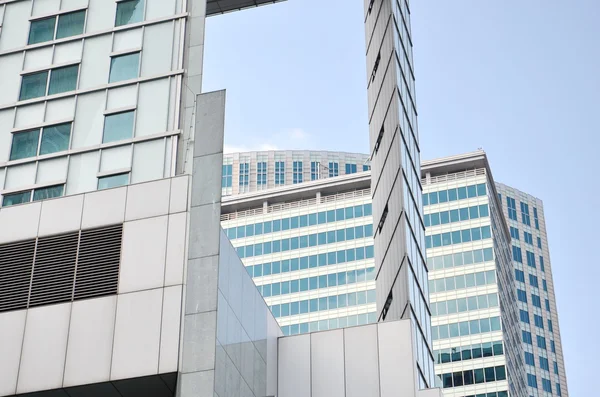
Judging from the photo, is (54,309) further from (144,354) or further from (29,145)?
(29,145)

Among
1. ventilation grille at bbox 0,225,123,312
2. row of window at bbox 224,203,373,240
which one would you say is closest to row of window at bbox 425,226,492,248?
row of window at bbox 224,203,373,240

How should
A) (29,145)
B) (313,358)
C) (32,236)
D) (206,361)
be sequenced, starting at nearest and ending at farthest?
(206,361), (32,236), (313,358), (29,145)

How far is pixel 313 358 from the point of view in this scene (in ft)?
136

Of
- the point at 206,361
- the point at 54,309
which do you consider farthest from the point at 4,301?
the point at 206,361

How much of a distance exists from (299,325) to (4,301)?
107394 mm

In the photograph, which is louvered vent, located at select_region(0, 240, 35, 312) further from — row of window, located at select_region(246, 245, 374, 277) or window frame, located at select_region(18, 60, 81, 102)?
row of window, located at select_region(246, 245, 374, 277)

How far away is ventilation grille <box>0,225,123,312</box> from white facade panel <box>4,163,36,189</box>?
5.01 meters

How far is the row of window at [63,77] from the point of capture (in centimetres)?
4487

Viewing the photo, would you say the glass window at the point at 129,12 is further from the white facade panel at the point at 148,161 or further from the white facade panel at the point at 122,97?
the white facade panel at the point at 148,161

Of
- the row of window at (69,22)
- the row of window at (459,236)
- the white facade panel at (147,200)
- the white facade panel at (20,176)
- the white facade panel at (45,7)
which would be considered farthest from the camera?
the row of window at (459,236)

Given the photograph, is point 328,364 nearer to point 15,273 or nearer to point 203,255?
point 203,255

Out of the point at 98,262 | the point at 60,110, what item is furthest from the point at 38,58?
the point at 98,262

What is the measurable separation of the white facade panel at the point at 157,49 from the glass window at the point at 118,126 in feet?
6.86

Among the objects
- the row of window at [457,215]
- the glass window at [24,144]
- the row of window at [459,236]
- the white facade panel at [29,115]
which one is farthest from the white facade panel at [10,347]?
the row of window at [457,215]
